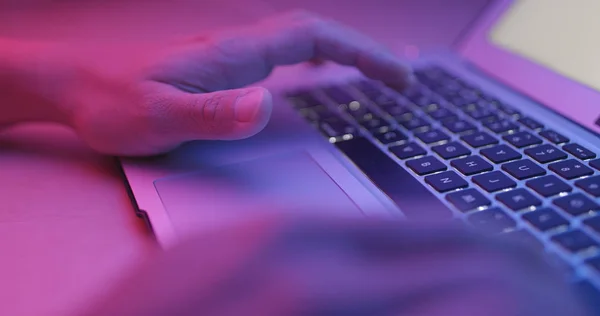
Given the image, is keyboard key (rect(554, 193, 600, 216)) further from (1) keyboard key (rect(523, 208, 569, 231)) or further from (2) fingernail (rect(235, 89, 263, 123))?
(2) fingernail (rect(235, 89, 263, 123))

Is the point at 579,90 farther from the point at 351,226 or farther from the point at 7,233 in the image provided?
the point at 7,233

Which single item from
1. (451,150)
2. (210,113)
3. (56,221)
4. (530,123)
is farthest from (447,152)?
(56,221)

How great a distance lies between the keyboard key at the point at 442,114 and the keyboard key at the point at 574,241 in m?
0.21

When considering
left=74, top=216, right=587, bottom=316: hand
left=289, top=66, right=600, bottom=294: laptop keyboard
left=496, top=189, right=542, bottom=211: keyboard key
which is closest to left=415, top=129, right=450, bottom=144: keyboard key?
left=289, top=66, right=600, bottom=294: laptop keyboard

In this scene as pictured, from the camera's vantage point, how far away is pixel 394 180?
46 cm

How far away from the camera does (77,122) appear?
0.51 m

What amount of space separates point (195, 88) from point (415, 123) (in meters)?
0.21

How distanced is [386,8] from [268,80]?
0.29 meters

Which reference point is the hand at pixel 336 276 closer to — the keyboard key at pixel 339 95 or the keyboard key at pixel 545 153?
the keyboard key at pixel 545 153

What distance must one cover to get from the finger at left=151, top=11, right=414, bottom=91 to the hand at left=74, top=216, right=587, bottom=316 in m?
0.26

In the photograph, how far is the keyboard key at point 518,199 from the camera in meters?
0.41

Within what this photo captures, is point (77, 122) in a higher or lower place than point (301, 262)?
higher

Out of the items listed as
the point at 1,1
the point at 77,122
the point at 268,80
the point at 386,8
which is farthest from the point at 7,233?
the point at 386,8

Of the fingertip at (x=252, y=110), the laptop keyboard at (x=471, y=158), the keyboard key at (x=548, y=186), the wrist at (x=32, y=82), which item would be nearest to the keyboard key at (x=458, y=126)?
the laptop keyboard at (x=471, y=158)
